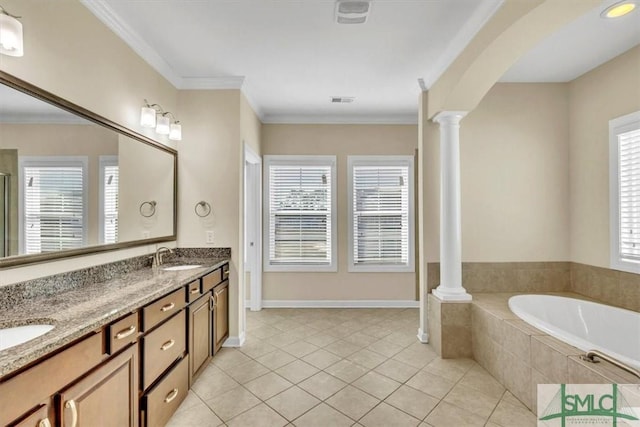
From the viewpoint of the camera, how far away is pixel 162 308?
1.82m

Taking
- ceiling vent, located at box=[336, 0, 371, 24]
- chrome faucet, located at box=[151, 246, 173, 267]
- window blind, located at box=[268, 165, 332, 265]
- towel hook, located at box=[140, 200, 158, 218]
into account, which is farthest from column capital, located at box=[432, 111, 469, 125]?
chrome faucet, located at box=[151, 246, 173, 267]

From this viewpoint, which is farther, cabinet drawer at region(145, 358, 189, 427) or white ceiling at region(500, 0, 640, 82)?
white ceiling at region(500, 0, 640, 82)

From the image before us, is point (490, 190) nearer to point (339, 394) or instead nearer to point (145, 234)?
point (339, 394)

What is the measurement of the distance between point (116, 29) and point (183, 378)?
8.36 feet

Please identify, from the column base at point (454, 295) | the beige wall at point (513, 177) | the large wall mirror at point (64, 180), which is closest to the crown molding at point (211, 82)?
the large wall mirror at point (64, 180)

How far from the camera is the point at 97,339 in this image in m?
1.30

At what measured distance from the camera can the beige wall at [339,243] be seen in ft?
14.0

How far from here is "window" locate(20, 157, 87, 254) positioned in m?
1.55

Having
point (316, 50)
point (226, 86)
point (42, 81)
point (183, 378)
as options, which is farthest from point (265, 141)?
point (183, 378)

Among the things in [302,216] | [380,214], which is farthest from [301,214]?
[380,214]

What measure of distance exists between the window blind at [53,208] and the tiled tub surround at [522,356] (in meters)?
3.07

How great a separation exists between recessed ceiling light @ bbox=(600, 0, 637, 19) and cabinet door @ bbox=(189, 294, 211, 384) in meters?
3.63

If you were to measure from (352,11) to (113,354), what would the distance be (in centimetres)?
245

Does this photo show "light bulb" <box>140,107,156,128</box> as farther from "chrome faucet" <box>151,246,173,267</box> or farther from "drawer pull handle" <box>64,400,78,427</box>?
"drawer pull handle" <box>64,400,78,427</box>
